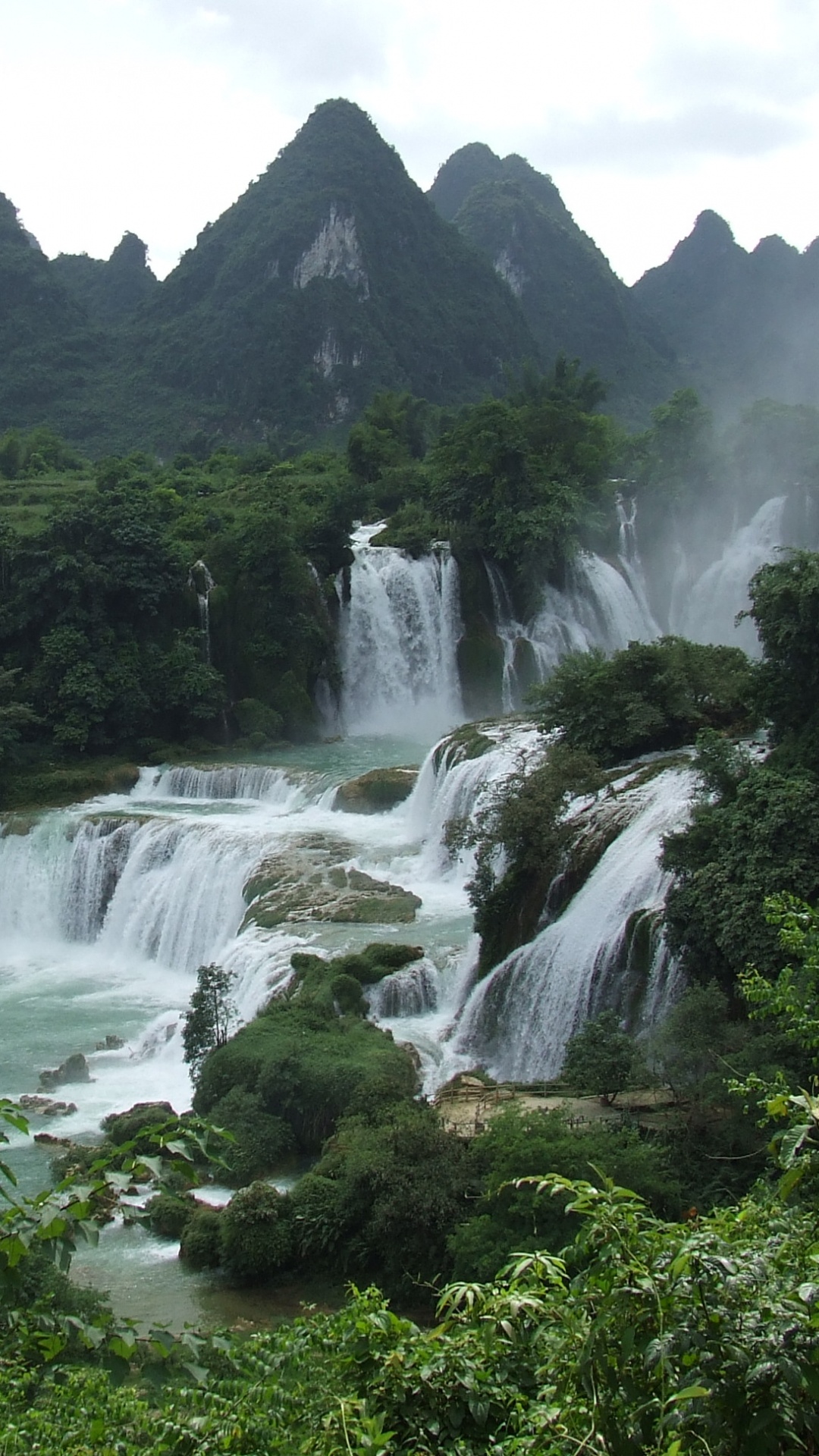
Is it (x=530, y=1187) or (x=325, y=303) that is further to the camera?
(x=325, y=303)

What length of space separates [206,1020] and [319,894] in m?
4.18

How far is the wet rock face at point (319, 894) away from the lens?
1678 cm

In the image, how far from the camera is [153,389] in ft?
217

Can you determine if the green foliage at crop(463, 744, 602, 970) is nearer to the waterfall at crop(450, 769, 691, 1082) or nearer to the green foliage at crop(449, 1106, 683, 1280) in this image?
the waterfall at crop(450, 769, 691, 1082)

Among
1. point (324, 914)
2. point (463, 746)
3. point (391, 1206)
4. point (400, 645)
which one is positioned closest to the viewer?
point (391, 1206)

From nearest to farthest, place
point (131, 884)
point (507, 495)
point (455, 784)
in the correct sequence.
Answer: point (455, 784) < point (131, 884) < point (507, 495)

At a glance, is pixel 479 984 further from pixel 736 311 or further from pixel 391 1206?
pixel 736 311

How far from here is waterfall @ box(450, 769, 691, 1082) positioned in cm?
1199

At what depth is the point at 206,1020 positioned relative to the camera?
1356cm

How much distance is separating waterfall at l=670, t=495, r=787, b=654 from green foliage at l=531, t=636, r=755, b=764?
1786 cm

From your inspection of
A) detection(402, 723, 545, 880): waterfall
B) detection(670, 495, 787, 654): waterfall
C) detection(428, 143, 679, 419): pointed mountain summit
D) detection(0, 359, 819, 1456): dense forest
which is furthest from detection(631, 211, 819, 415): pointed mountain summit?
detection(402, 723, 545, 880): waterfall

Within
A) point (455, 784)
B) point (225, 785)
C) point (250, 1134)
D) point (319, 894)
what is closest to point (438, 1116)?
point (250, 1134)

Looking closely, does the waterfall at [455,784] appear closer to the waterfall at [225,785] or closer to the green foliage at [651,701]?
the green foliage at [651,701]

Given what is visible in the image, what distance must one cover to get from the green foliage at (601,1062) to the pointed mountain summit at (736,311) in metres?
72.3
